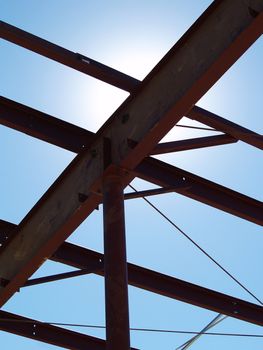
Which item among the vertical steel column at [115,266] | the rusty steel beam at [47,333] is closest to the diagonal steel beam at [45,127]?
the vertical steel column at [115,266]

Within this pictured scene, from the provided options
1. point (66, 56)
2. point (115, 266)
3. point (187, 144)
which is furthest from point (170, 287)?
point (66, 56)

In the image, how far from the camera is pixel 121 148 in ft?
42.4

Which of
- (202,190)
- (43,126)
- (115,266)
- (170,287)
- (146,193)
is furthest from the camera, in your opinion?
(170,287)

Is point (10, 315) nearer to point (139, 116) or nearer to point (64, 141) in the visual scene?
point (64, 141)

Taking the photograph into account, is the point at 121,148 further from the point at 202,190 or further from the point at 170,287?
the point at 170,287

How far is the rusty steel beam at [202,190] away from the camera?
14.5 m

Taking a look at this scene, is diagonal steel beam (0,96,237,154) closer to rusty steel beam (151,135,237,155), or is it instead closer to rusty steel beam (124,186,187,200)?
rusty steel beam (151,135,237,155)

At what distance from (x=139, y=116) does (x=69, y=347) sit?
22.7 feet

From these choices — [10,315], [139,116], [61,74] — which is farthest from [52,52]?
[10,315]

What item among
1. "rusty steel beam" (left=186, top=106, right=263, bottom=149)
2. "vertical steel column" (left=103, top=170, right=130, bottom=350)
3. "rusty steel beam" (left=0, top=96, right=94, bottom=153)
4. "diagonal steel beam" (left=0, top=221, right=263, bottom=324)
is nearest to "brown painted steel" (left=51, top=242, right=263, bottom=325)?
"diagonal steel beam" (left=0, top=221, right=263, bottom=324)

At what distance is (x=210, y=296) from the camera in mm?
17656

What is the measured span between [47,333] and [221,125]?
21.6ft

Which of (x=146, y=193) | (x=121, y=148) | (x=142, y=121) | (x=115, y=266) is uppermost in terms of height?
(x=142, y=121)

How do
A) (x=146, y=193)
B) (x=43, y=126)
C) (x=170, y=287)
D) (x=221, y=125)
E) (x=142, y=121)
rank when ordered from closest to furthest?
1. (x=142, y=121)
2. (x=146, y=193)
3. (x=221, y=125)
4. (x=43, y=126)
5. (x=170, y=287)
